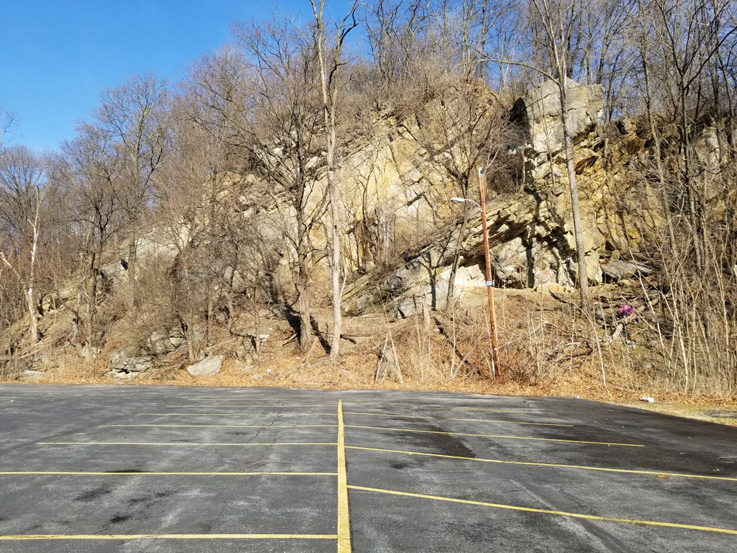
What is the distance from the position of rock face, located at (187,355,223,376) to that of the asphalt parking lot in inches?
458

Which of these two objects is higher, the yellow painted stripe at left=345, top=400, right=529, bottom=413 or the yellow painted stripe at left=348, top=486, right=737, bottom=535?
the yellow painted stripe at left=348, top=486, right=737, bottom=535

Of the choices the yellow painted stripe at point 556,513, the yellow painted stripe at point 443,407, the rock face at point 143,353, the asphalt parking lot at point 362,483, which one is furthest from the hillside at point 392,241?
the yellow painted stripe at point 556,513

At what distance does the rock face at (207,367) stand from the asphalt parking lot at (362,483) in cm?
1163

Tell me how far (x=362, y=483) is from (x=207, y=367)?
18.6 m

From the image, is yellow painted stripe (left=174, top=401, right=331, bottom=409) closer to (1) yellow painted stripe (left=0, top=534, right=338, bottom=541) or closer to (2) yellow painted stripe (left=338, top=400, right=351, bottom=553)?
(2) yellow painted stripe (left=338, top=400, right=351, bottom=553)

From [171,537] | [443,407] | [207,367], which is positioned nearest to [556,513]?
[171,537]

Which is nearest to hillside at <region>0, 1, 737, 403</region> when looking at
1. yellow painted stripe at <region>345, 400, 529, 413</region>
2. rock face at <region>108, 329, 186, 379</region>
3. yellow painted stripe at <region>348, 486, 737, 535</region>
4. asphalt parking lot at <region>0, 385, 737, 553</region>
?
rock face at <region>108, 329, 186, 379</region>

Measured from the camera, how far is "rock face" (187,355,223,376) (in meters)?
22.5

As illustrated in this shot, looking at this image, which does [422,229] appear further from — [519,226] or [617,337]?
[617,337]

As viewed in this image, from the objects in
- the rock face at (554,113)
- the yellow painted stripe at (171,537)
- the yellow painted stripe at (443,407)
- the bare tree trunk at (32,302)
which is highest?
the rock face at (554,113)

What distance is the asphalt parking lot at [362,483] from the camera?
14.2 feet

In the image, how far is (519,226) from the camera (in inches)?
999

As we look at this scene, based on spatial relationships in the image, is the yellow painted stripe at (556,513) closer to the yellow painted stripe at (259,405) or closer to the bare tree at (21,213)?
the yellow painted stripe at (259,405)

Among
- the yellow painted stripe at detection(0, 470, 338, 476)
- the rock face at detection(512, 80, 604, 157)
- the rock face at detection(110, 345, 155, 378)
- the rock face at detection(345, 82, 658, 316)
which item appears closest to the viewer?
the yellow painted stripe at detection(0, 470, 338, 476)
